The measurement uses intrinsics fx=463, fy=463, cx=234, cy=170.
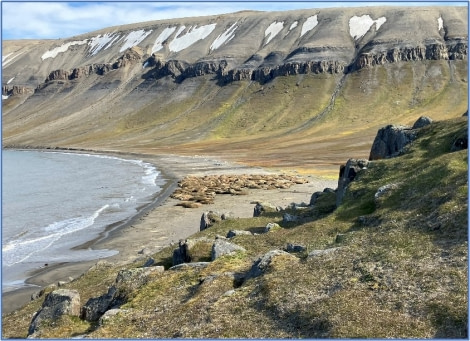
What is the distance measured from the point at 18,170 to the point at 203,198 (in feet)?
229

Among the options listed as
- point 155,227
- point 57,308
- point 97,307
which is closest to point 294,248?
point 97,307

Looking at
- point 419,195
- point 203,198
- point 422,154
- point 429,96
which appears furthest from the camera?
point 429,96

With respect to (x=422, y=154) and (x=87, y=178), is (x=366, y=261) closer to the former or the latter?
(x=422, y=154)

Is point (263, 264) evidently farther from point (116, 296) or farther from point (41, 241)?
point (41, 241)

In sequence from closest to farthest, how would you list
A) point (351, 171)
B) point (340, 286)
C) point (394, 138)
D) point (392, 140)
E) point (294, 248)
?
point (340, 286) → point (294, 248) → point (351, 171) → point (394, 138) → point (392, 140)

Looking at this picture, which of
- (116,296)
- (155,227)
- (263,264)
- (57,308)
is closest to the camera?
(263,264)

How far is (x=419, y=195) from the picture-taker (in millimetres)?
23219

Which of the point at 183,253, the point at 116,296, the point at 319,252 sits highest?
the point at 319,252

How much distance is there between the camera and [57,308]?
728 inches

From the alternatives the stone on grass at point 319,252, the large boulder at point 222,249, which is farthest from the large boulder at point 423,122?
the stone on grass at point 319,252

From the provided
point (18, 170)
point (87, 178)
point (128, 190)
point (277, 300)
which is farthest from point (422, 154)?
point (18, 170)

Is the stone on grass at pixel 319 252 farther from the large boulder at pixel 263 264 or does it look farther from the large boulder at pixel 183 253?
the large boulder at pixel 183 253

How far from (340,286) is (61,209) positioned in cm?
4779

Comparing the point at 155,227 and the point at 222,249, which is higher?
the point at 222,249
